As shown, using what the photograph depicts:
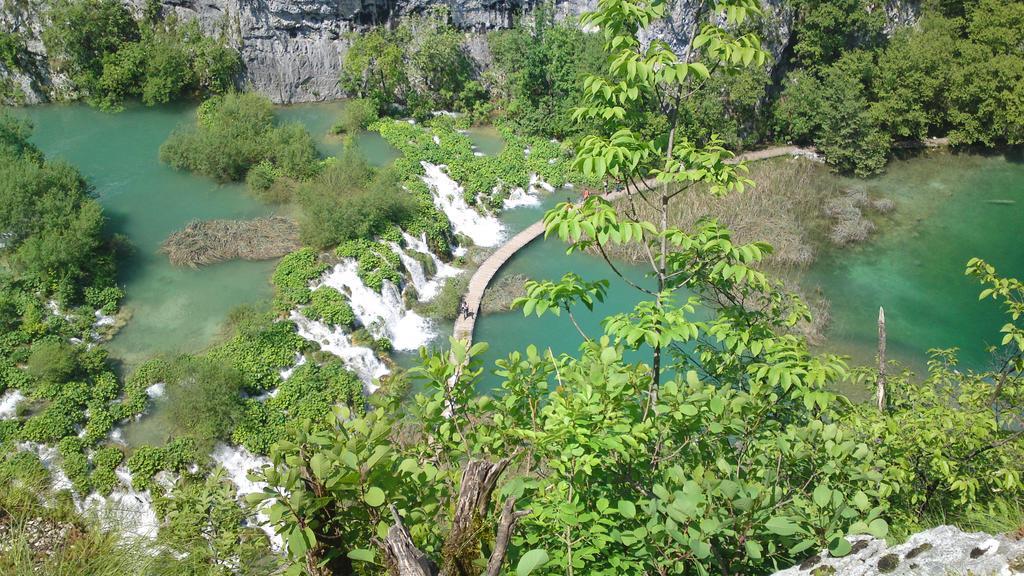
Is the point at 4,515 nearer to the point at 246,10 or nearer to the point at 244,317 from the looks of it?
the point at 244,317

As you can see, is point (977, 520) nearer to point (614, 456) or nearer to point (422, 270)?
point (614, 456)

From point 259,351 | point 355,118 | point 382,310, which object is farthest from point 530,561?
point 355,118

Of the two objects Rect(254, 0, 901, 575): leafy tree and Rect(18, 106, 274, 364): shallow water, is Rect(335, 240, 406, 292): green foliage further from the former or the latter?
Rect(254, 0, 901, 575): leafy tree

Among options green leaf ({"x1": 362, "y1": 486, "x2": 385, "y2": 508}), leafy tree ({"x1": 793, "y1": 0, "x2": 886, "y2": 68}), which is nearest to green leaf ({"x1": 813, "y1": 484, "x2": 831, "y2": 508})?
green leaf ({"x1": 362, "y1": 486, "x2": 385, "y2": 508})

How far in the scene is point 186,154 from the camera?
1927cm

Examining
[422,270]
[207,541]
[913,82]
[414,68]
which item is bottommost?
[422,270]

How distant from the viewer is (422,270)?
16922mm

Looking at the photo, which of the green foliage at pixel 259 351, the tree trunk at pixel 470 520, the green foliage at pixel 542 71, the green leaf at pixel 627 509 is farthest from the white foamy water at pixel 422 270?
the green leaf at pixel 627 509

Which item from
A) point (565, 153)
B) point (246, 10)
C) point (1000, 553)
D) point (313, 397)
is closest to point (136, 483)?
point (313, 397)

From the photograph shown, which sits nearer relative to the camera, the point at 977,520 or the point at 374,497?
the point at 374,497

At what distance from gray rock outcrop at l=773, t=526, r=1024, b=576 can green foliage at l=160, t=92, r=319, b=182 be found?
1741 cm

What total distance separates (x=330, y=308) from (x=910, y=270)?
13.8 meters

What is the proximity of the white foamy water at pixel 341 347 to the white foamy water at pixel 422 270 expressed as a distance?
234 centimetres

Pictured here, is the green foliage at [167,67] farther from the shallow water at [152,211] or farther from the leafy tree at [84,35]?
the shallow water at [152,211]
